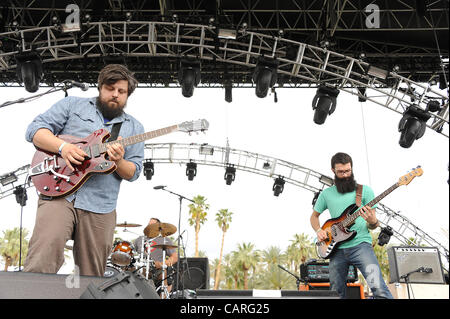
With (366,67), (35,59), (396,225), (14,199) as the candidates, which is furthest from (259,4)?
(14,199)

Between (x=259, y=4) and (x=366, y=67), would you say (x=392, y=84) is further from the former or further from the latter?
(x=259, y=4)

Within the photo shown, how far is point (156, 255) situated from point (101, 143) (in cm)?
658

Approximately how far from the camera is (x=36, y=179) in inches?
101

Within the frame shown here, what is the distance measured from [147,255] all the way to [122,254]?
97 centimetres

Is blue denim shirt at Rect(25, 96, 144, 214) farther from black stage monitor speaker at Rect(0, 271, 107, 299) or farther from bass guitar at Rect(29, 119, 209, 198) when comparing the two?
black stage monitor speaker at Rect(0, 271, 107, 299)

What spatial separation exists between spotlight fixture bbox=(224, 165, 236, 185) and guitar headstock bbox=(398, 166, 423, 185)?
942 centimetres

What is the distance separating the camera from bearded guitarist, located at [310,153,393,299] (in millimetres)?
3717

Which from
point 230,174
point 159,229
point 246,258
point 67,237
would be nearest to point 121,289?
point 67,237

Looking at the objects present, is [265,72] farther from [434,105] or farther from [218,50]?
[434,105]

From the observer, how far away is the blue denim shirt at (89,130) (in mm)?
2496

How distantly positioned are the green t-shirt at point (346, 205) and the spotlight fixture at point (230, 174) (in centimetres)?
944

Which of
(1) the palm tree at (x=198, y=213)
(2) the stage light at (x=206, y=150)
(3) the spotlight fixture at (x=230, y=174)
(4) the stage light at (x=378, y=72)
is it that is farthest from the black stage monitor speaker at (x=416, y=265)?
(1) the palm tree at (x=198, y=213)

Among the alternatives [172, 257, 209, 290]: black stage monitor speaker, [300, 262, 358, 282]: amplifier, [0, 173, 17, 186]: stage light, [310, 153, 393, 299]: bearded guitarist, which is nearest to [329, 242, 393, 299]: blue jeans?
[310, 153, 393, 299]: bearded guitarist

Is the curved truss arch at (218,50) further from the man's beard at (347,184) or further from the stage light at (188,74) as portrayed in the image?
the man's beard at (347,184)
